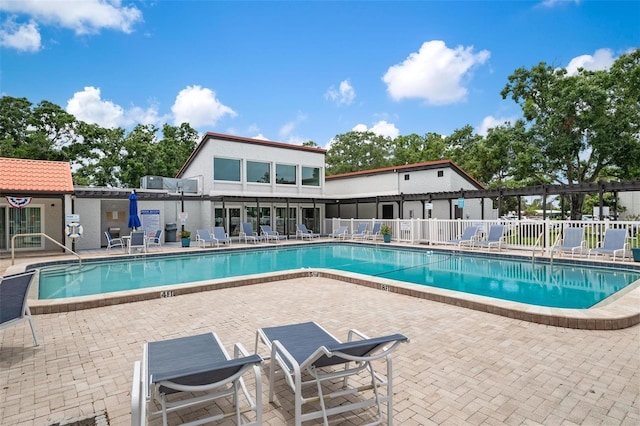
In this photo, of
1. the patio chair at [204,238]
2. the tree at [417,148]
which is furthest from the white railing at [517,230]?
the tree at [417,148]

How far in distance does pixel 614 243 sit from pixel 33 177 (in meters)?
20.6

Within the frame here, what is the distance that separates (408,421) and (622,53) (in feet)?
89.8

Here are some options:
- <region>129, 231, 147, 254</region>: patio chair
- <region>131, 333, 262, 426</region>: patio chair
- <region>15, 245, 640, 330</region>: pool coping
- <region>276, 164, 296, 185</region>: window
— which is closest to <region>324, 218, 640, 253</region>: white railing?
<region>276, 164, 296, 185</region>: window

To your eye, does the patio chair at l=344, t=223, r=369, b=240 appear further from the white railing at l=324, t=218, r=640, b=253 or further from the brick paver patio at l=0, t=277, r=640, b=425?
the brick paver patio at l=0, t=277, r=640, b=425

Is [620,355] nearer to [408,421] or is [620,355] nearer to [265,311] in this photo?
[408,421]

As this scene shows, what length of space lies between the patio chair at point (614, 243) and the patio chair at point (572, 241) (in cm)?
47

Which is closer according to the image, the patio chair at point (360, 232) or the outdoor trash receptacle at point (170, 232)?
the outdoor trash receptacle at point (170, 232)

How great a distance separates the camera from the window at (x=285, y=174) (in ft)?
72.9

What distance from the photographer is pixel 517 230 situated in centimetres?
1447

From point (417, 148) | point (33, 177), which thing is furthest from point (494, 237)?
point (417, 148)

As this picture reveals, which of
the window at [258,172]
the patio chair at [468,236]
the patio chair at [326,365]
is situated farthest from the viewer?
the window at [258,172]

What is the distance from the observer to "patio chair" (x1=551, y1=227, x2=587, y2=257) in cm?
1182

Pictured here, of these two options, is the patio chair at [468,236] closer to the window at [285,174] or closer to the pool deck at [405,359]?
the pool deck at [405,359]

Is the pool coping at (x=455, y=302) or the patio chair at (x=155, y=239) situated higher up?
the patio chair at (x=155, y=239)
